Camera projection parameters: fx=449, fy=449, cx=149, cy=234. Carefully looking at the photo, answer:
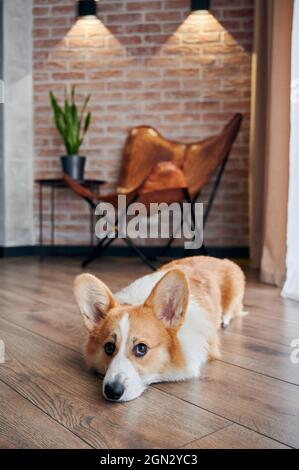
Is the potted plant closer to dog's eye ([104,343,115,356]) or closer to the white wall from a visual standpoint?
the white wall

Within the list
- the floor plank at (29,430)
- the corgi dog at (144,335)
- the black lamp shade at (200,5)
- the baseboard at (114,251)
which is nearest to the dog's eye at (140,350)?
the corgi dog at (144,335)

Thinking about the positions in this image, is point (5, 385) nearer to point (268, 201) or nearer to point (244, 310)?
point (244, 310)

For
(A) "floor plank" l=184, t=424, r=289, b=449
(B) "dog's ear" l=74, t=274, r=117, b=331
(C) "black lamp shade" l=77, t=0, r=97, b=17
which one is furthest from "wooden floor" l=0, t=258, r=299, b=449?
(C) "black lamp shade" l=77, t=0, r=97, b=17

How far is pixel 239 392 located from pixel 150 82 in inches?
122

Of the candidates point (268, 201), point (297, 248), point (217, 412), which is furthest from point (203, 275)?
point (268, 201)

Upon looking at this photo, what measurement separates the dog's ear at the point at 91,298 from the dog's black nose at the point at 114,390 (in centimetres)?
20

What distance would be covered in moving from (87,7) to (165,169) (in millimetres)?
1662

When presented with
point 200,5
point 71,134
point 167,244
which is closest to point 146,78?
point 200,5

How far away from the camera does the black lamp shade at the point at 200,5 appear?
135 inches

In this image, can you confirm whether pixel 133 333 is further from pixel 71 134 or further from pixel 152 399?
pixel 71 134

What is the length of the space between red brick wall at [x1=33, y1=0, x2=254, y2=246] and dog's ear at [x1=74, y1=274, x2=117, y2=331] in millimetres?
2596

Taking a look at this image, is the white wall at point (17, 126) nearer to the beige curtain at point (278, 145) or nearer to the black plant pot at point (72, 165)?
the black plant pot at point (72, 165)

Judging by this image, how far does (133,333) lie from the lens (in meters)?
0.97

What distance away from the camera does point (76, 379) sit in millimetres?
1076
